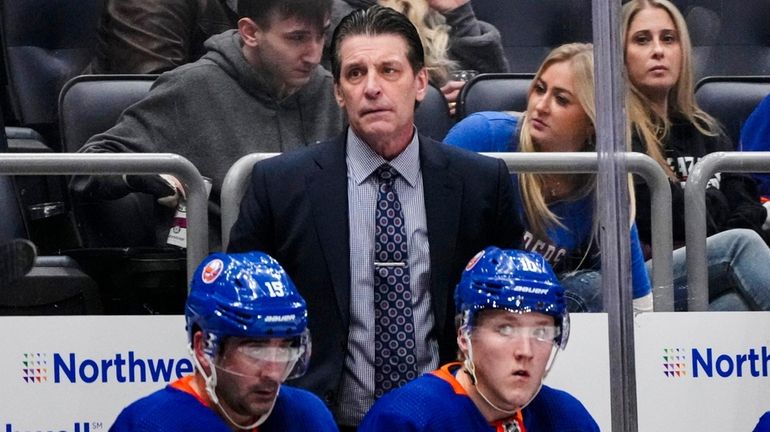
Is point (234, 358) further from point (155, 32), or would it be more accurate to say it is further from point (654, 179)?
point (654, 179)

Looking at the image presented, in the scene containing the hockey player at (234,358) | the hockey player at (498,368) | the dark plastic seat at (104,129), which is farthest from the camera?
the dark plastic seat at (104,129)

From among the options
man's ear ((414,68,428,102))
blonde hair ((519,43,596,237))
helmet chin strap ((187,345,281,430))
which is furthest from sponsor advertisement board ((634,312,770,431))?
helmet chin strap ((187,345,281,430))

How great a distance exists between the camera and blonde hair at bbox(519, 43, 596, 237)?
275 cm

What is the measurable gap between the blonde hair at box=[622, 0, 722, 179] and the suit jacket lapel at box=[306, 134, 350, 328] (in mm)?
641

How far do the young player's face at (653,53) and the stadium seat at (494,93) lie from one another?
211 mm

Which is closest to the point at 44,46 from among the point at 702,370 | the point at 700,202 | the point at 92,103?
the point at 92,103

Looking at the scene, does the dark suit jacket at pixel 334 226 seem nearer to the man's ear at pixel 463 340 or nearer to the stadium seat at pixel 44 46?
the man's ear at pixel 463 340

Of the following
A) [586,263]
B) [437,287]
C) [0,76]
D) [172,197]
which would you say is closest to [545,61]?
[586,263]

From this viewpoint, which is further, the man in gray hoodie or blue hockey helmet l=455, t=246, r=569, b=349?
the man in gray hoodie

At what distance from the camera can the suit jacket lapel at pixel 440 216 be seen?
8.06 feet

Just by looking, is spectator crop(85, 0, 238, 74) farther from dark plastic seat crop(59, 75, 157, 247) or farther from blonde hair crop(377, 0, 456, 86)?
blonde hair crop(377, 0, 456, 86)

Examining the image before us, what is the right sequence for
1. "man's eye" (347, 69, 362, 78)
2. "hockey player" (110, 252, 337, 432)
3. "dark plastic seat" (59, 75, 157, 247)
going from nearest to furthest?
"hockey player" (110, 252, 337, 432) < "man's eye" (347, 69, 362, 78) < "dark plastic seat" (59, 75, 157, 247)

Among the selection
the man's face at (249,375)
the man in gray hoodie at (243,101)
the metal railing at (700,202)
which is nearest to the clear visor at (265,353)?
the man's face at (249,375)

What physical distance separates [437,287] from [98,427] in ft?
2.24
